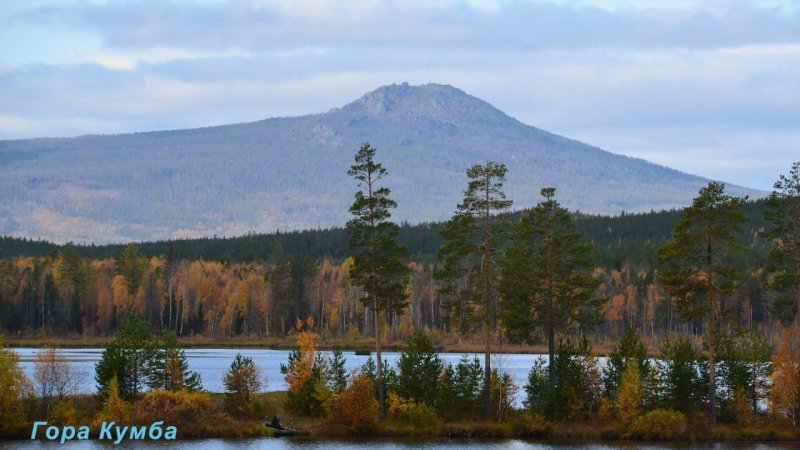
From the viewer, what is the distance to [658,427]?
7050 centimetres

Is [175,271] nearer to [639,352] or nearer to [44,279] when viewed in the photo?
[44,279]

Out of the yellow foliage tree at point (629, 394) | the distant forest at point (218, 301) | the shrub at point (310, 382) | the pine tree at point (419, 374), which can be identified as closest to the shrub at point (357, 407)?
the shrub at point (310, 382)

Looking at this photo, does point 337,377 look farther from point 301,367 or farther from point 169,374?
point 169,374

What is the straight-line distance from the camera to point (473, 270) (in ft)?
240

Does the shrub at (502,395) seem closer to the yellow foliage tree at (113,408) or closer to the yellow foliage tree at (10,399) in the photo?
the yellow foliage tree at (113,408)

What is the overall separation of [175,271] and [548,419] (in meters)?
118

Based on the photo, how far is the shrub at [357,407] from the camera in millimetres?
71000

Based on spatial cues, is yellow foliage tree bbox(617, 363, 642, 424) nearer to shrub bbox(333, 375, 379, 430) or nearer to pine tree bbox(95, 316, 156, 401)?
shrub bbox(333, 375, 379, 430)

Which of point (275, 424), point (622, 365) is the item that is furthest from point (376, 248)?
point (622, 365)

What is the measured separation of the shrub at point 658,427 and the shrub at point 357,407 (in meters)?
15.1

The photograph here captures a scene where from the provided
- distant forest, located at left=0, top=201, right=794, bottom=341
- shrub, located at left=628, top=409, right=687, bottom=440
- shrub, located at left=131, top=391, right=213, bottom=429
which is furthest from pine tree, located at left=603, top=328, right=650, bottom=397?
distant forest, located at left=0, top=201, right=794, bottom=341

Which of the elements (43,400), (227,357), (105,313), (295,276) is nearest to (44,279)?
(105,313)

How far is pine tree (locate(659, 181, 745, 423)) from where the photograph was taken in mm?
70312

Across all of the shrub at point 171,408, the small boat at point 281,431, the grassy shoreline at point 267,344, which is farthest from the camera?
the grassy shoreline at point 267,344
